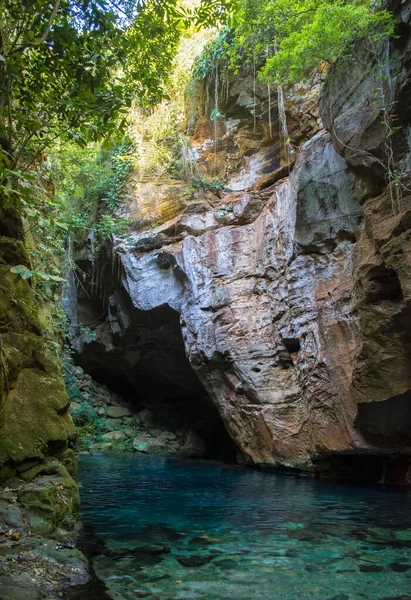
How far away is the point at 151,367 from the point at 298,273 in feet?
33.1

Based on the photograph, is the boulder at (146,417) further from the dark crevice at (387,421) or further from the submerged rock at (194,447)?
the dark crevice at (387,421)

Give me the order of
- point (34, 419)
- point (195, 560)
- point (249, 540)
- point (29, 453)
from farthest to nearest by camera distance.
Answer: point (249, 540) → point (34, 419) → point (29, 453) → point (195, 560)

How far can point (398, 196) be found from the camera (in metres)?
7.63

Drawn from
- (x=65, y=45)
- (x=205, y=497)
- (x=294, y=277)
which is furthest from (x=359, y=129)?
(x=205, y=497)

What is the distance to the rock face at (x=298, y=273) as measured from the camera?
26.8ft

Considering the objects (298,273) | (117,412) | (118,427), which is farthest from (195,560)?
(117,412)

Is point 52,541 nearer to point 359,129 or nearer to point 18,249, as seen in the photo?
point 18,249

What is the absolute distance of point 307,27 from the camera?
781 centimetres

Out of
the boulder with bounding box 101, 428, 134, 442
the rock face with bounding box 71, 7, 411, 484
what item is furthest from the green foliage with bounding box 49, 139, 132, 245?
the boulder with bounding box 101, 428, 134, 442

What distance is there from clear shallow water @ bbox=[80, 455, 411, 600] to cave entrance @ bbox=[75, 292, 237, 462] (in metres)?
7.83

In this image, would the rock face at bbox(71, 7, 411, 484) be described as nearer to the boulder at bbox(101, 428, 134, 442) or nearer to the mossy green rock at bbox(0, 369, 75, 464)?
the boulder at bbox(101, 428, 134, 442)

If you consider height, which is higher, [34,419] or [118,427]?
[34,419]

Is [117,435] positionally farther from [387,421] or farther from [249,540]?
[249,540]

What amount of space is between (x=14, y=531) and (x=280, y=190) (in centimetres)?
1064
